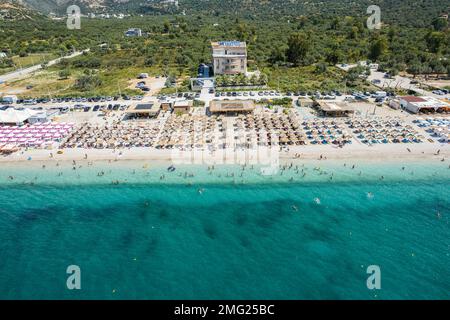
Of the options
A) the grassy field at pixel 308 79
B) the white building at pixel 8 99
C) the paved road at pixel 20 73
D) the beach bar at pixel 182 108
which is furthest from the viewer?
the paved road at pixel 20 73

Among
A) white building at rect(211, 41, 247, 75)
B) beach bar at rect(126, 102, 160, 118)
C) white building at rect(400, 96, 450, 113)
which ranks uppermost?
white building at rect(211, 41, 247, 75)

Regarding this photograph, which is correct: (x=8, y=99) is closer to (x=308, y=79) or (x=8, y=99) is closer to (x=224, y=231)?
(x=224, y=231)

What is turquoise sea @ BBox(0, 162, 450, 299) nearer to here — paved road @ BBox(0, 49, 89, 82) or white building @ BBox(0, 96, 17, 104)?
white building @ BBox(0, 96, 17, 104)

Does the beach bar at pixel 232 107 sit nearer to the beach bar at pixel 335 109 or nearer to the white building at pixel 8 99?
the beach bar at pixel 335 109

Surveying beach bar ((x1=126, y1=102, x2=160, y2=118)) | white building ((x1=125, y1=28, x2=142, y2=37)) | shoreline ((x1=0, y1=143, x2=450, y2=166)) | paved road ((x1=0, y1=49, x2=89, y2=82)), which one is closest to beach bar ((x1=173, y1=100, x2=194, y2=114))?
beach bar ((x1=126, y1=102, x2=160, y2=118))

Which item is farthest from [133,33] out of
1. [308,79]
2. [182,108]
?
[182,108]

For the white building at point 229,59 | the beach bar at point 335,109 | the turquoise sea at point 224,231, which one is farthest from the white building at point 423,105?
the white building at point 229,59

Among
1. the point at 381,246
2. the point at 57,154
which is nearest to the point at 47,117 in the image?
the point at 57,154
